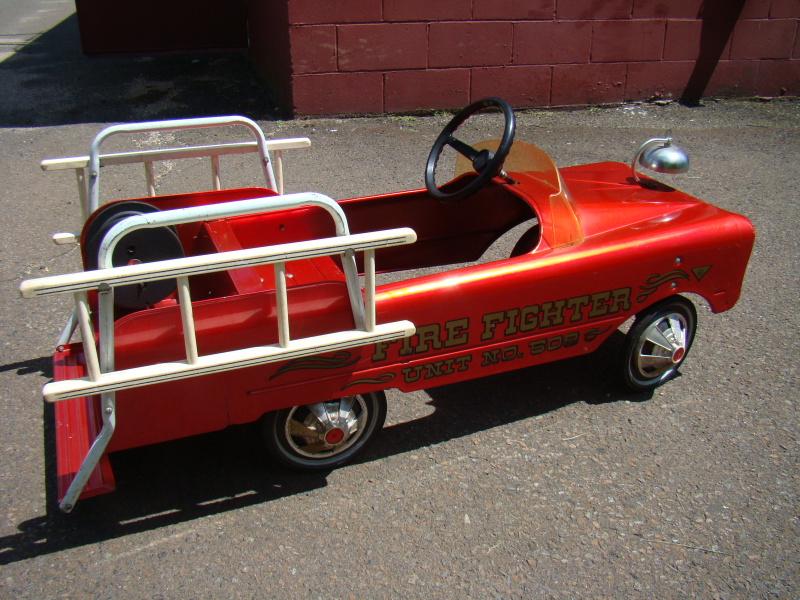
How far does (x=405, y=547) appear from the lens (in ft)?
8.43

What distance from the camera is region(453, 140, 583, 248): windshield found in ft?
10.0

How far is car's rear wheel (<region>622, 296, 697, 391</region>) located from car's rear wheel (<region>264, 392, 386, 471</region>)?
133 centimetres

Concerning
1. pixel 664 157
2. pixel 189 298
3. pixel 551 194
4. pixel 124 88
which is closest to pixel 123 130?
pixel 189 298

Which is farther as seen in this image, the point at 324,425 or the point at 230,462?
the point at 230,462

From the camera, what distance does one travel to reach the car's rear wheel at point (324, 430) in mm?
2746

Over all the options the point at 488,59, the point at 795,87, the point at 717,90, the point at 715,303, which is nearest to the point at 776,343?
the point at 715,303

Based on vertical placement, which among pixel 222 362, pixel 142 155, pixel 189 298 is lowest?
pixel 222 362

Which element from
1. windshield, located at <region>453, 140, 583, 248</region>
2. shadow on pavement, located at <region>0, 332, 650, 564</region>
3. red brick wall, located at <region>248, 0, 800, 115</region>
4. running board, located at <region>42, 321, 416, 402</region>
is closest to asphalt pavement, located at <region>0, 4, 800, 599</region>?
shadow on pavement, located at <region>0, 332, 650, 564</region>

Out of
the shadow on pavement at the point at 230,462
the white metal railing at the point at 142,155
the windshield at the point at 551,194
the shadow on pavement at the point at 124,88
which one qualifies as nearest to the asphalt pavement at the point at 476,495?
the shadow on pavement at the point at 230,462

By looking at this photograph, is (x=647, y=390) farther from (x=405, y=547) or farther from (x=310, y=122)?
(x=310, y=122)

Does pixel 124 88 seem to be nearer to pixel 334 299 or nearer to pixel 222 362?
pixel 334 299

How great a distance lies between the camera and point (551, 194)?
3.19m

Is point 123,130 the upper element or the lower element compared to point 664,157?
upper

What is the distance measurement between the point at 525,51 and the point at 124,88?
5323 millimetres
